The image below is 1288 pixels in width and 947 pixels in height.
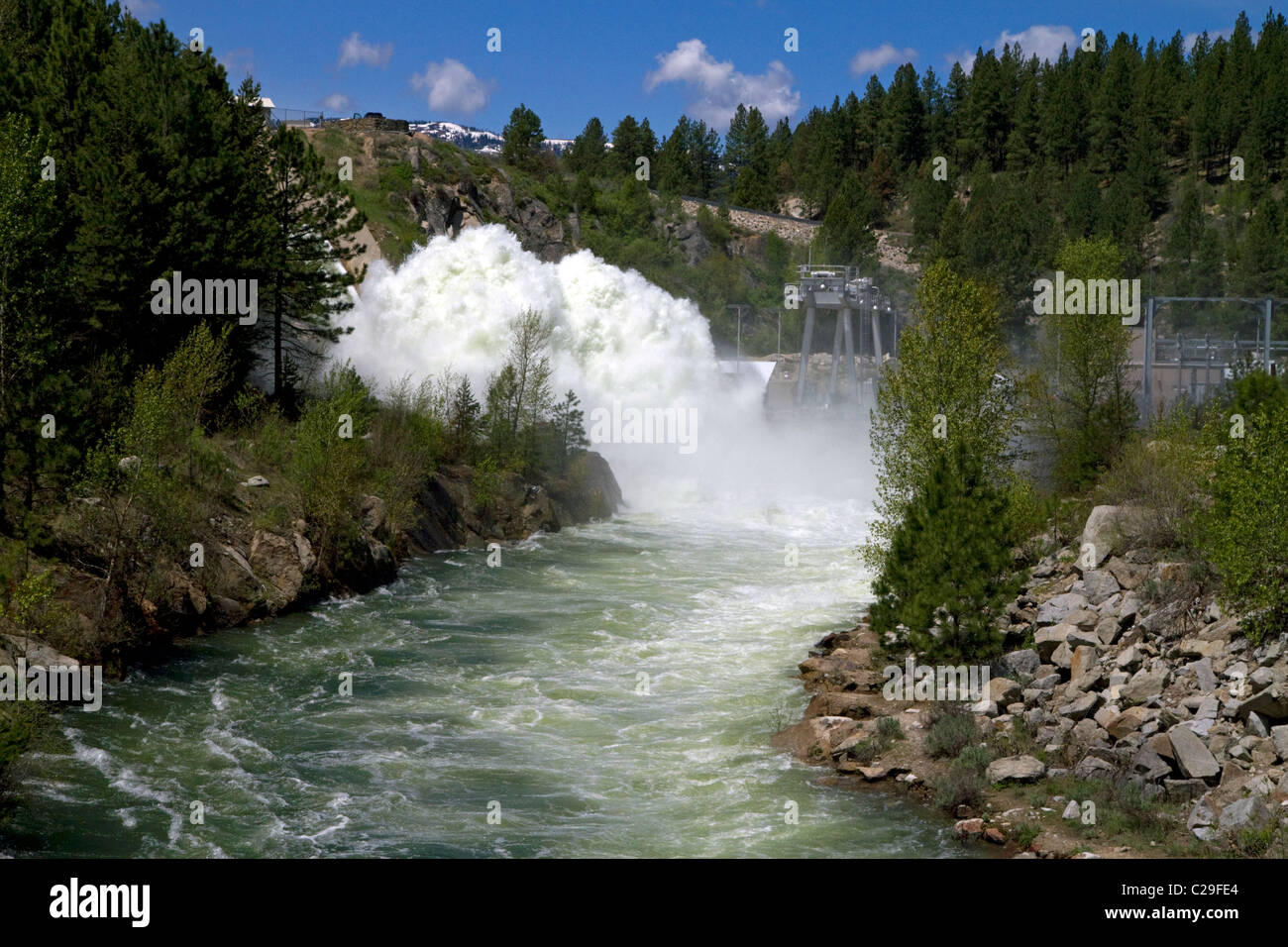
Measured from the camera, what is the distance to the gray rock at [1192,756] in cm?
1831

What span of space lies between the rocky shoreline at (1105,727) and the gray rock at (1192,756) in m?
0.02

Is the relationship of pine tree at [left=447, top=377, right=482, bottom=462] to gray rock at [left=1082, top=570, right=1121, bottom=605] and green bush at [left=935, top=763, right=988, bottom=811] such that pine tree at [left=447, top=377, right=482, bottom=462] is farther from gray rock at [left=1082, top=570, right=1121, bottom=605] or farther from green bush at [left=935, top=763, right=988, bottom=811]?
green bush at [left=935, top=763, right=988, bottom=811]

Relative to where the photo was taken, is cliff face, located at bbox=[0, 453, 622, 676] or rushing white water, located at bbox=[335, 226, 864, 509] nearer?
cliff face, located at bbox=[0, 453, 622, 676]

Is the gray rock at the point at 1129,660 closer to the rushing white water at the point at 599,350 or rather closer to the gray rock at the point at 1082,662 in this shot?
the gray rock at the point at 1082,662

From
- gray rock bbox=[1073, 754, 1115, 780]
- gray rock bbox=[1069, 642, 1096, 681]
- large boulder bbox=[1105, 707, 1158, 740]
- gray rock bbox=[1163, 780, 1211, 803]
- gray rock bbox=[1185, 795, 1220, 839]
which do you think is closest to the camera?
gray rock bbox=[1185, 795, 1220, 839]

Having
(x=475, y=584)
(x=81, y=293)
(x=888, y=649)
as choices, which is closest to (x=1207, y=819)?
(x=888, y=649)

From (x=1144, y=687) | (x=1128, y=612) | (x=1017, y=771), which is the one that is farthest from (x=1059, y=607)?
(x=1017, y=771)

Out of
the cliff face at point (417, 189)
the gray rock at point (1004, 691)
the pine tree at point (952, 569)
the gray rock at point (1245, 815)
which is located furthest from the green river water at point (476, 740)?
the cliff face at point (417, 189)

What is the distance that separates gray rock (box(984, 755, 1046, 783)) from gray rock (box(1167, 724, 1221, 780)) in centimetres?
198

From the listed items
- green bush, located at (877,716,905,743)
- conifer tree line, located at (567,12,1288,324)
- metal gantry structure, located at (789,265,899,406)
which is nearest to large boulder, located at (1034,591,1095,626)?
green bush, located at (877,716,905,743)

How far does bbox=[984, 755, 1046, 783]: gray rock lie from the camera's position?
64.1 feet

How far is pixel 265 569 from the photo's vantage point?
107ft
